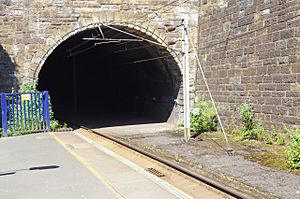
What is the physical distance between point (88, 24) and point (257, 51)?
21.6 ft

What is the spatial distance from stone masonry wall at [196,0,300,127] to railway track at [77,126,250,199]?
421 centimetres

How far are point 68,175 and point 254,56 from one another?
7.40 m

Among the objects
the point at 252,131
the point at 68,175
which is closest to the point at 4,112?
the point at 68,175

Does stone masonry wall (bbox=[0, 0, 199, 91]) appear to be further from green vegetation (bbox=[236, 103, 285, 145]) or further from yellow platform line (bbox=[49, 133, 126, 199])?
green vegetation (bbox=[236, 103, 285, 145])

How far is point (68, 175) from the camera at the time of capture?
7094 mm

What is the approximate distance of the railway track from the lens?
238 inches

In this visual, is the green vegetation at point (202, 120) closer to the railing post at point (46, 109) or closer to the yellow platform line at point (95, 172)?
the yellow platform line at point (95, 172)

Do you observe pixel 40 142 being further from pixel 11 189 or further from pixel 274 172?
pixel 274 172

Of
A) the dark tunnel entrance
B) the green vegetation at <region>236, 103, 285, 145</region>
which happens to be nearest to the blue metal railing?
the dark tunnel entrance

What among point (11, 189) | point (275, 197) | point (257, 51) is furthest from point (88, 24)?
point (275, 197)

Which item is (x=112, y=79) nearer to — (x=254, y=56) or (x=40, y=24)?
(x=40, y=24)

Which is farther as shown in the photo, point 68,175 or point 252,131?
point 252,131

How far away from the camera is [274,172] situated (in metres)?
7.31

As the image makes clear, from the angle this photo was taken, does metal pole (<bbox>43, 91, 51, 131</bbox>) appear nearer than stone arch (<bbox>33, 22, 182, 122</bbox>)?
Yes
